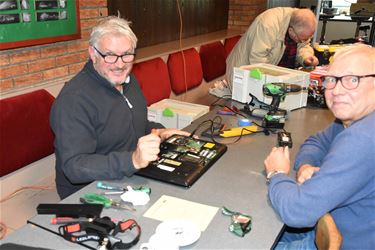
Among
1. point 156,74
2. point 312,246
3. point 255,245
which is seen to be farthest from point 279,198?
point 156,74

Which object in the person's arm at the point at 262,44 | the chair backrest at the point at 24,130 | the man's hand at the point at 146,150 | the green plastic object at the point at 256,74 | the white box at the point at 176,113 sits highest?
the person's arm at the point at 262,44

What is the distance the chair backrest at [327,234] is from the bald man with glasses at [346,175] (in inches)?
1.0

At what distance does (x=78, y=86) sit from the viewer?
159 centimetres

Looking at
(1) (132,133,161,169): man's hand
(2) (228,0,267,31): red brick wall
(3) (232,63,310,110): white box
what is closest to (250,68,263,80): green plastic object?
(3) (232,63,310,110): white box

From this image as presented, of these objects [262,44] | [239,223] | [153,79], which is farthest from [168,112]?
[239,223]

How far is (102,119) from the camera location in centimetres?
162

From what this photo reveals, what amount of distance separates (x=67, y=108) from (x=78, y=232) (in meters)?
0.58

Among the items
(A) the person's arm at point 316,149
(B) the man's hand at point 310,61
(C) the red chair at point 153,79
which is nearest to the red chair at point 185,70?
(C) the red chair at point 153,79

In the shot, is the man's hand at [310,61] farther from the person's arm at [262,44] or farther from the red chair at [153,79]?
the red chair at [153,79]

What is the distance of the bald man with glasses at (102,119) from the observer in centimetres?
142

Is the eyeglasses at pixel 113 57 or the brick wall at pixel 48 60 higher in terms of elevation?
the eyeglasses at pixel 113 57

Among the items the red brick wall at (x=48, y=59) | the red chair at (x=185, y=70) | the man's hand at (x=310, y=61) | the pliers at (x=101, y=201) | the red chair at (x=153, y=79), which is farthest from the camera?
the red chair at (x=185, y=70)

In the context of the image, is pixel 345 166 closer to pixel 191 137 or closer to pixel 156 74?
pixel 191 137

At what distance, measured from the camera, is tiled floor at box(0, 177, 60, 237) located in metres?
1.95
